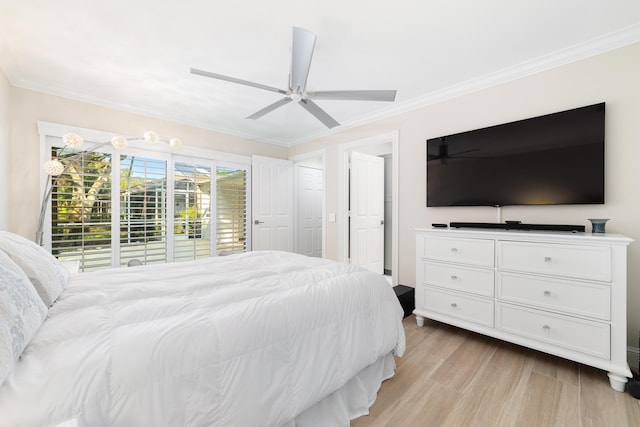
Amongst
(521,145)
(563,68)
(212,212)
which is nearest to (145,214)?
(212,212)

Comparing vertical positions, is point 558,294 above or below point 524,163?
below

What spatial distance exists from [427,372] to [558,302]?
1089mm

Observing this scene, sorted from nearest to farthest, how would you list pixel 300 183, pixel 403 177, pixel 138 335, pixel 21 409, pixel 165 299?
pixel 21 409 → pixel 138 335 → pixel 165 299 → pixel 403 177 → pixel 300 183

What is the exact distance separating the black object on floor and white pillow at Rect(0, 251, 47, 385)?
9.04 feet

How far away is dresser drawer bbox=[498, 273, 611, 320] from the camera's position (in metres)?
1.79

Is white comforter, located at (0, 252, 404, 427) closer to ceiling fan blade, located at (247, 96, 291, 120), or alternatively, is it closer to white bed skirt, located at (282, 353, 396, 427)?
white bed skirt, located at (282, 353, 396, 427)

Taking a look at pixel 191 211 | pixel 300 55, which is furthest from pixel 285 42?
pixel 191 211

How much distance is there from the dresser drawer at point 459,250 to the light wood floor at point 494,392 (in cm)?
75

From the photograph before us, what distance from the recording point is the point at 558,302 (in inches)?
76.3

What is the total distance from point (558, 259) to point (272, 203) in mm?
3762

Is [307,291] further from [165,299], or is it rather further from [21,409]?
[21,409]

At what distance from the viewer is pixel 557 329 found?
1938mm

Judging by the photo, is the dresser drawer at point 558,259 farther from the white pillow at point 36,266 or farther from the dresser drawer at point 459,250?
the white pillow at point 36,266

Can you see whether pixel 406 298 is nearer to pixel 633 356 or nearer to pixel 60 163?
pixel 633 356
